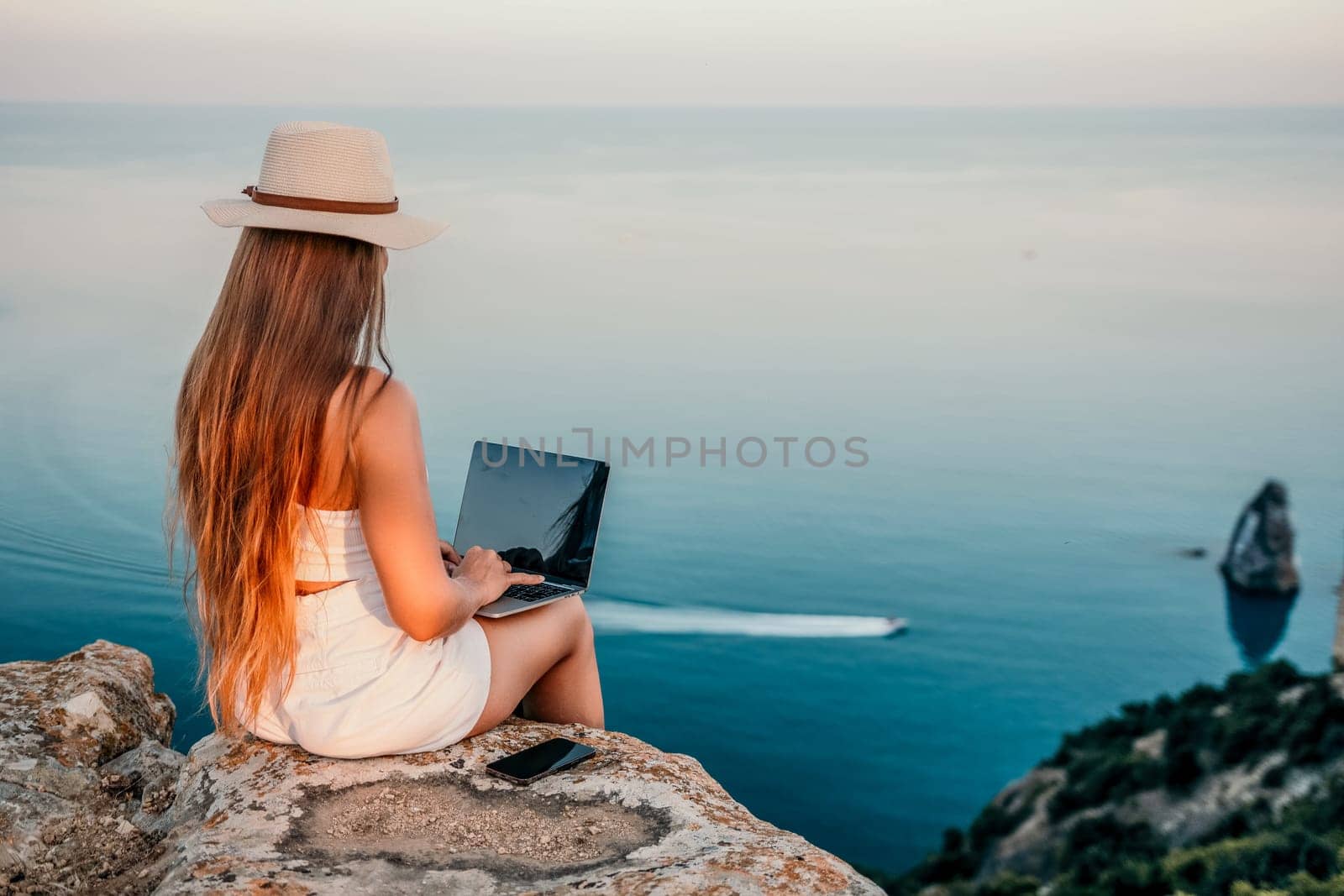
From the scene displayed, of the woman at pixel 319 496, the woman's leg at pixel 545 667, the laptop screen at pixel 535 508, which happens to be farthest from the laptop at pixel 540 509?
the woman at pixel 319 496

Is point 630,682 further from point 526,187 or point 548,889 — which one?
point 548,889

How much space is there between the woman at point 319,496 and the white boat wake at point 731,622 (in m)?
16.0

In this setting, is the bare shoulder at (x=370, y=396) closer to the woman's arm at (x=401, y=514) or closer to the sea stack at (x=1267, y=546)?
the woman's arm at (x=401, y=514)

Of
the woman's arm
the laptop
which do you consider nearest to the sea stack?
the laptop

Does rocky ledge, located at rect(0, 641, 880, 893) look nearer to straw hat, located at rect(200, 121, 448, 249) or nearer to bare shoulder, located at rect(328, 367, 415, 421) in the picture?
bare shoulder, located at rect(328, 367, 415, 421)

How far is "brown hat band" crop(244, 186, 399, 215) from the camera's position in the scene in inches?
86.0

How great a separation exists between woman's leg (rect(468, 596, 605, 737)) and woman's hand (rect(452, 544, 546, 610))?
0.38ft

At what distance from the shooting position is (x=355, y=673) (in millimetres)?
2402

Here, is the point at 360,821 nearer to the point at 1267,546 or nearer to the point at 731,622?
the point at 731,622

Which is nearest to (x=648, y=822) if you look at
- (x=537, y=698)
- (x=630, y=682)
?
(x=537, y=698)

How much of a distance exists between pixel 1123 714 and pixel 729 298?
13.3 meters

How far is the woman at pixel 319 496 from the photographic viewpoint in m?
2.15

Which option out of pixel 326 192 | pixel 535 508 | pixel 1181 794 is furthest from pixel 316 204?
pixel 1181 794

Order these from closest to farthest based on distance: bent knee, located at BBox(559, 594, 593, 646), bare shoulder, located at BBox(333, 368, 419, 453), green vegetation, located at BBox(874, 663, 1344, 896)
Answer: bare shoulder, located at BBox(333, 368, 419, 453) → bent knee, located at BBox(559, 594, 593, 646) → green vegetation, located at BBox(874, 663, 1344, 896)
